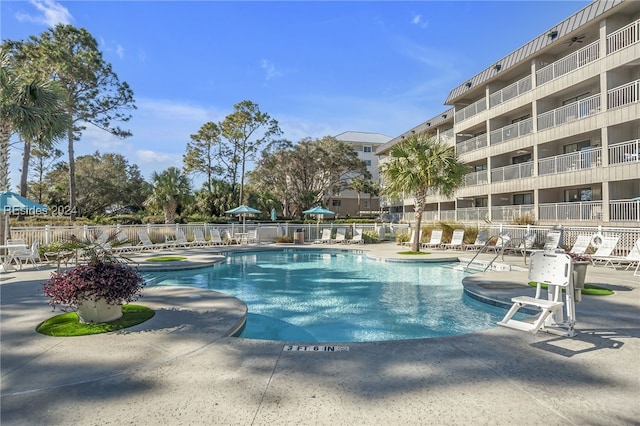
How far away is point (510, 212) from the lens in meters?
21.9

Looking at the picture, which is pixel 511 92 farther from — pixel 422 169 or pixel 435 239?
pixel 435 239

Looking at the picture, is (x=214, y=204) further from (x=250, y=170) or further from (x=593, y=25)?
(x=593, y=25)

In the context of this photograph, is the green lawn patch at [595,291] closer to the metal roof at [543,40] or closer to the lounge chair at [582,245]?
the lounge chair at [582,245]

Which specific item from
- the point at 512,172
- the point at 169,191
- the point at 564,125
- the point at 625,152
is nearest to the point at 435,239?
the point at 512,172

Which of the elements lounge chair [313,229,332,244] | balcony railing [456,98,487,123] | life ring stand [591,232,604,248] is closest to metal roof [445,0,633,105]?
balcony railing [456,98,487,123]

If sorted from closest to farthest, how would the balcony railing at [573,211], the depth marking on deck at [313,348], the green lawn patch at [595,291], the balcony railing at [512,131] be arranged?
the depth marking on deck at [313,348] < the green lawn patch at [595,291] < the balcony railing at [573,211] < the balcony railing at [512,131]

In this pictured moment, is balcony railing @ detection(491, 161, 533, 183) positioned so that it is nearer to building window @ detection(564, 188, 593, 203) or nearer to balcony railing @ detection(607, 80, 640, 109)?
building window @ detection(564, 188, 593, 203)

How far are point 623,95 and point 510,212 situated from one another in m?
8.17

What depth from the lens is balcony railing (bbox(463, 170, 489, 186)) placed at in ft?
80.7

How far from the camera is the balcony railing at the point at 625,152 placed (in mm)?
15240

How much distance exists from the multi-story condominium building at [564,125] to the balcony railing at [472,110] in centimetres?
7

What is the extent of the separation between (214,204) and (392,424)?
3405 cm

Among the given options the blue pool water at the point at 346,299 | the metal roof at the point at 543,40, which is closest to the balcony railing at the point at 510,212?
the metal roof at the point at 543,40

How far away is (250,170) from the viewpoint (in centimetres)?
4141
